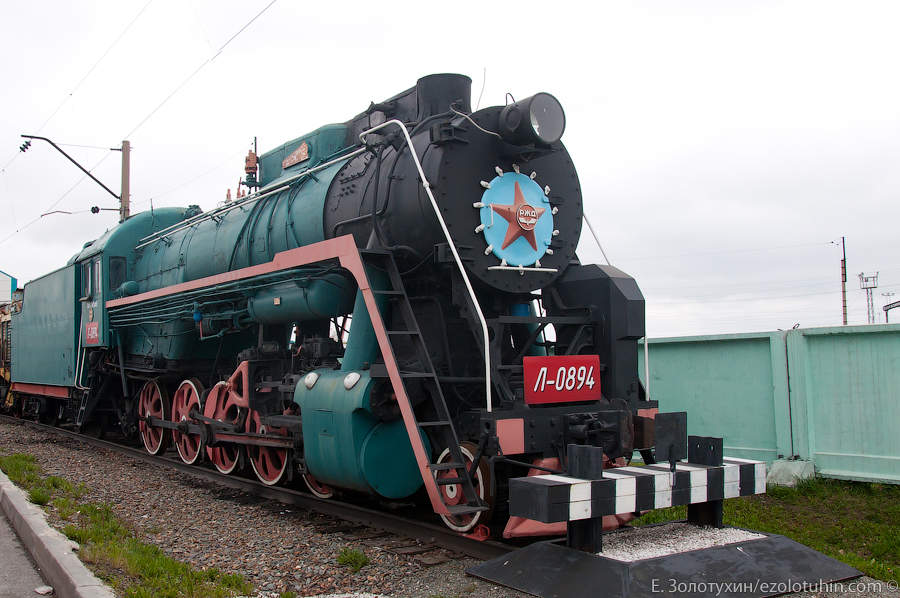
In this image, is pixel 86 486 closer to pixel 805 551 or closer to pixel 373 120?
pixel 373 120

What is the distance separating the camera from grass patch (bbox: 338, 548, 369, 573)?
5.07 meters

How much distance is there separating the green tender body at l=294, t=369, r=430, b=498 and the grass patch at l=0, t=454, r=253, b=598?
4.64 ft

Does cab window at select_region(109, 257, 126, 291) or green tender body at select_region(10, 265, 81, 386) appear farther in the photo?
green tender body at select_region(10, 265, 81, 386)

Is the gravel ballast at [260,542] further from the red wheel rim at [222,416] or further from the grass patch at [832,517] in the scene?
the grass patch at [832,517]

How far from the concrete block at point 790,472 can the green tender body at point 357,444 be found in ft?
12.6

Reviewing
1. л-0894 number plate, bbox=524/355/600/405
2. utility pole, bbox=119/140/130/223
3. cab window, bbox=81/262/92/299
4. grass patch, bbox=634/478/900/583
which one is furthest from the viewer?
utility pole, bbox=119/140/130/223

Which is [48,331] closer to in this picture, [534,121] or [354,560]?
[354,560]

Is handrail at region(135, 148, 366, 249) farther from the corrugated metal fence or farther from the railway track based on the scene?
the corrugated metal fence

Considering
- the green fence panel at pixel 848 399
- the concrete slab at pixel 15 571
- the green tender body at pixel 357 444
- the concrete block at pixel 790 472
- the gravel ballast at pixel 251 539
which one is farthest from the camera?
the concrete block at pixel 790 472

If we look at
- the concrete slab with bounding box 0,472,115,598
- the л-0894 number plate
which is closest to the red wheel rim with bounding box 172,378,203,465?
the concrete slab with bounding box 0,472,115,598

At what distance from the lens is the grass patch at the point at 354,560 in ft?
16.6

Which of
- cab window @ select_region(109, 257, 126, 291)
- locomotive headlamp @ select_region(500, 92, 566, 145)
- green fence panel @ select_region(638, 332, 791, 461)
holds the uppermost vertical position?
locomotive headlamp @ select_region(500, 92, 566, 145)

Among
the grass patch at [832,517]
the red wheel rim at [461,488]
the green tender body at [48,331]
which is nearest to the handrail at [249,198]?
the green tender body at [48,331]

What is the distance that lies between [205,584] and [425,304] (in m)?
2.88
